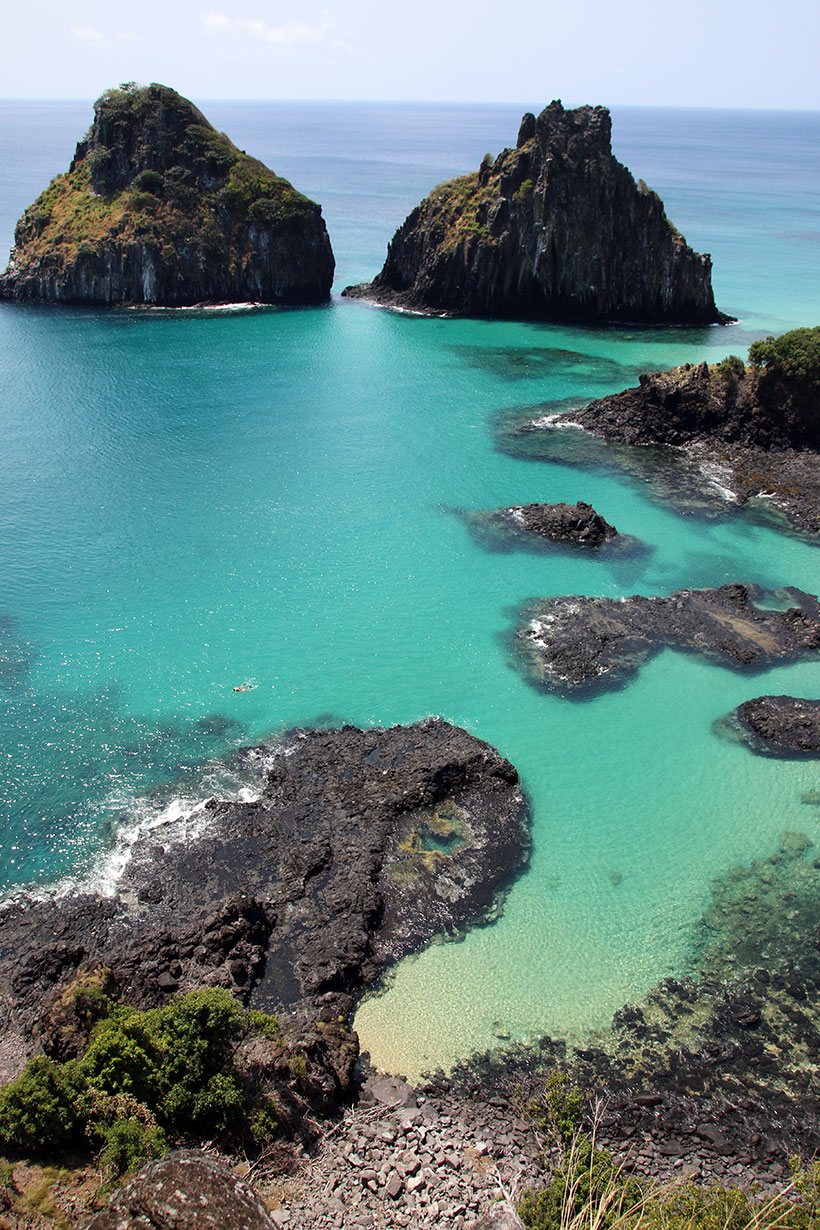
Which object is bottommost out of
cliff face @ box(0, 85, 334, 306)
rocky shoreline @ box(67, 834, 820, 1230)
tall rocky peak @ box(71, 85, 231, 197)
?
rocky shoreline @ box(67, 834, 820, 1230)

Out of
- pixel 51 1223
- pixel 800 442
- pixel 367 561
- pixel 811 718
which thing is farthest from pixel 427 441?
pixel 51 1223

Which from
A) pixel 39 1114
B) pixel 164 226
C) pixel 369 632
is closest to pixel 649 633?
pixel 369 632

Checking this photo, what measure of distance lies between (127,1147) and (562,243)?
109 m

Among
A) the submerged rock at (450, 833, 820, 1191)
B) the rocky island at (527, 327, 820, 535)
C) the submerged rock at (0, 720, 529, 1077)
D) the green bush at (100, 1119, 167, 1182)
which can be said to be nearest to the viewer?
the green bush at (100, 1119, 167, 1182)

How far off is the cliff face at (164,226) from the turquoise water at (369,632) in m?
25.6

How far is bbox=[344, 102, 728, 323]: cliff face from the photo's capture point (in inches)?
4190

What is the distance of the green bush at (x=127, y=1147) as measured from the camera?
21.9 meters

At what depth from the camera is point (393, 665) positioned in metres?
46.5

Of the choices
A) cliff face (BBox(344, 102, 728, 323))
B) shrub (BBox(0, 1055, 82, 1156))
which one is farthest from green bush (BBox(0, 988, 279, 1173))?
cliff face (BBox(344, 102, 728, 323))

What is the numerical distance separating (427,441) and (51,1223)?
62.7 m

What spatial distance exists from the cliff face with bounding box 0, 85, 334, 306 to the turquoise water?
1009 inches

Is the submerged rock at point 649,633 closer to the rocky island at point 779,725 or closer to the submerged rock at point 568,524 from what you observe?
the rocky island at point 779,725

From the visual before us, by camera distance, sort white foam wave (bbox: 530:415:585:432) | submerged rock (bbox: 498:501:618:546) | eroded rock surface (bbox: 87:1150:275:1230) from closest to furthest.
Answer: eroded rock surface (bbox: 87:1150:275:1230), submerged rock (bbox: 498:501:618:546), white foam wave (bbox: 530:415:585:432)

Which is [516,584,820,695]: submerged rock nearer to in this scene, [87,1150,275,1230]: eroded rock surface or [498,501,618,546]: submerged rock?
[498,501,618,546]: submerged rock
